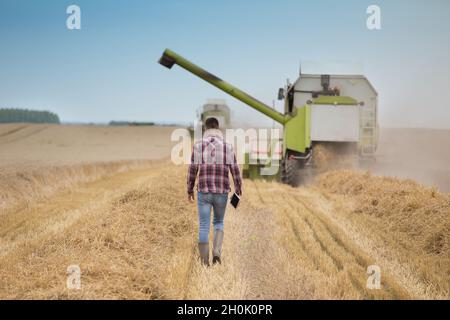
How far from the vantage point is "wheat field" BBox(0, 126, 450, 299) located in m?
4.99

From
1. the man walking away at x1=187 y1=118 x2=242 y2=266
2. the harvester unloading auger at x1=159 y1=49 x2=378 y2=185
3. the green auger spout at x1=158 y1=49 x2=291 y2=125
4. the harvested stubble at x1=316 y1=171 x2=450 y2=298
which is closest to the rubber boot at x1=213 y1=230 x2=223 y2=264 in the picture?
the man walking away at x1=187 y1=118 x2=242 y2=266

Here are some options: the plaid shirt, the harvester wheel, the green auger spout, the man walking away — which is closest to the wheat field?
the man walking away

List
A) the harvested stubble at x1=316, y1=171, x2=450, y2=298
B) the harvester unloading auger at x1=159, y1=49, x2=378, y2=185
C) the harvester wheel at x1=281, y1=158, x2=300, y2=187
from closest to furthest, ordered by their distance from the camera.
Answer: the harvested stubble at x1=316, y1=171, x2=450, y2=298 → the harvester unloading auger at x1=159, y1=49, x2=378, y2=185 → the harvester wheel at x1=281, y1=158, x2=300, y2=187

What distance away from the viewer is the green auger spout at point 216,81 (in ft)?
50.0

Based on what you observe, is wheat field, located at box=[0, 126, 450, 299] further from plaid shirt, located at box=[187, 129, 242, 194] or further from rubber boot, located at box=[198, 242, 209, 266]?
plaid shirt, located at box=[187, 129, 242, 194]

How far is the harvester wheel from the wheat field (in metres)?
2.47

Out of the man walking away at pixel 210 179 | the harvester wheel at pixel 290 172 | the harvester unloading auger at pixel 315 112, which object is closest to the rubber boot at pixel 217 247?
the man walking away at pixel 210 179

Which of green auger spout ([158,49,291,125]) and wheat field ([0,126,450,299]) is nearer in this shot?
wheat field ([0,126,450,299])

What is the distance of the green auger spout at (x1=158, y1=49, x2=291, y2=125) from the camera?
1523 cm

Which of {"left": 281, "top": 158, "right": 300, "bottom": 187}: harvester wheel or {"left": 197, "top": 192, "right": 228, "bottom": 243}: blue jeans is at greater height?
{"left": 197, "top": 192, "right": 228, "bottom": 243}: blue jeans

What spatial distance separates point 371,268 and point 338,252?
78 cm

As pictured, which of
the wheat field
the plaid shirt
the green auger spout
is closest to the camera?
the wheat field

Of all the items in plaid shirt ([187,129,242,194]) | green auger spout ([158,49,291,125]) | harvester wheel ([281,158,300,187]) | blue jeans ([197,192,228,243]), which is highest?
green auger spout ([158,49,291,125])

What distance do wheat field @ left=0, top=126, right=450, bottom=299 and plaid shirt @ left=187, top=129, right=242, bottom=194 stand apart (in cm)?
88
